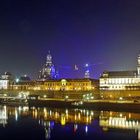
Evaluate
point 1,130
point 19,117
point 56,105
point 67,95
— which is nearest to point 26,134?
point 1,130

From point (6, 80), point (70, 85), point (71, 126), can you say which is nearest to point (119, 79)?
point (70, 85)

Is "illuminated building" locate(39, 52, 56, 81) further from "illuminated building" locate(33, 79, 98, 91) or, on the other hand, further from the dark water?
the dark water

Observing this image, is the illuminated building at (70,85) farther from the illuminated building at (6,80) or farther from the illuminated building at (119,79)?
the illuminated building at (6,80)

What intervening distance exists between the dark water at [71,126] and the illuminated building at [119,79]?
28.5 m

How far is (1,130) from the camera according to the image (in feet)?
113

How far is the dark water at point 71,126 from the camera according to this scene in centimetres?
3183

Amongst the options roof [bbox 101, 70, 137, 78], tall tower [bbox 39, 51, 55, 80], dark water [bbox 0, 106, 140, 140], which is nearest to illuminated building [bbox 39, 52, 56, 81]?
tall tower [bbox 39, 51, 55, 80]

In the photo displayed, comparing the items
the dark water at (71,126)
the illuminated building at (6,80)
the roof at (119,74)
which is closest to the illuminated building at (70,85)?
the roof at (119,74)

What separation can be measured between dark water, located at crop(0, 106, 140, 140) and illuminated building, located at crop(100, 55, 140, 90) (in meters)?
28.5

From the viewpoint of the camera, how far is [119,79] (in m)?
75.4

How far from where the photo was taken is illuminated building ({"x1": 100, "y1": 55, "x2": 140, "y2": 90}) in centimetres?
7406

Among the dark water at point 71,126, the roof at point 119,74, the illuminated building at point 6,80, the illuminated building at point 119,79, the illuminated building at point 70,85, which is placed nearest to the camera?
the dark water at point 71,126

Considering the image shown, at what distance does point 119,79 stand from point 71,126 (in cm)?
3958

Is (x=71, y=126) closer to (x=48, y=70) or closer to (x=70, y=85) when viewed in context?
(x=70, y=85)
